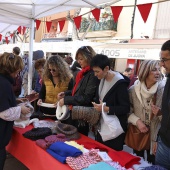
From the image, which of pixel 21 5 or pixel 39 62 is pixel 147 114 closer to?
pixel 39 62

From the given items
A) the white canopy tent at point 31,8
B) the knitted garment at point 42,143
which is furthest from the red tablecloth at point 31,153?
the white canopy tent at point 31,8

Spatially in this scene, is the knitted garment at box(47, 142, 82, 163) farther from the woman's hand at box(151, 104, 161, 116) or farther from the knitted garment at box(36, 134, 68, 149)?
the woman's hand at box(151, 104, 161, 116)

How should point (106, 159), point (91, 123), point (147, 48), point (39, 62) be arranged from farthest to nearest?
1. point (147, 48)
2. point (39, 62)
3. point (91, 123)
4. point (106, 159)

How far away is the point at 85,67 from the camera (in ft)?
7.84

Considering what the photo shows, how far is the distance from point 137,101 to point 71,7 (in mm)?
2122

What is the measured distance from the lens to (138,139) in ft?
6.72

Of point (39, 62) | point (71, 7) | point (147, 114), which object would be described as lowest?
point (147, 114)

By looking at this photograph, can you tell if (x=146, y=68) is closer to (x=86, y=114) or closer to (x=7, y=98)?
(x=86, y=114)

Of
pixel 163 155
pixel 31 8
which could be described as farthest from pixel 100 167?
pixel 31 8

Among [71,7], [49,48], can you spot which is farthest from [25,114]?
[49,48]

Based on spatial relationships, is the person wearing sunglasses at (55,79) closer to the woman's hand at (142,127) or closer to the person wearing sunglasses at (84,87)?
the person wearing sunglasses at (84,87)

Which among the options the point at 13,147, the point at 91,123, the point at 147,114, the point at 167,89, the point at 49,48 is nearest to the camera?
the point at 167,89

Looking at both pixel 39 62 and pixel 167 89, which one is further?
pixel 39 62

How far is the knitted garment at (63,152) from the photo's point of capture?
166cm
